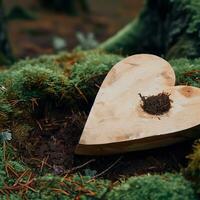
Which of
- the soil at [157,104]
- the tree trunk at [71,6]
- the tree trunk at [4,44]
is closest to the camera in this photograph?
the soil at [157,104]

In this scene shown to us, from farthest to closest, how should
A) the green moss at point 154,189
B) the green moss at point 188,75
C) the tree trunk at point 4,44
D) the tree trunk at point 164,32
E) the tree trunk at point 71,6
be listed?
the tree trunk at point 71,6, the tree trunk at point 4,44, the tree trunk at point 164,32, the green moss at point 188,75, the green moss at point 154,189

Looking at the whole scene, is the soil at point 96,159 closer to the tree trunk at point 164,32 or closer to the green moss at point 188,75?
the green moss at point 188,75

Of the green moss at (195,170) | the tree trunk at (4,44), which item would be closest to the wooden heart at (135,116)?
the green moss at (195,170)

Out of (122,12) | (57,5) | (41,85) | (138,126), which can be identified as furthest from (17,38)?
(138,126)

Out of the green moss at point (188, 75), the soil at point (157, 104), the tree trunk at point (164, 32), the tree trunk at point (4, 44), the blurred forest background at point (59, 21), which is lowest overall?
the blurred forest background at point (59, 21)

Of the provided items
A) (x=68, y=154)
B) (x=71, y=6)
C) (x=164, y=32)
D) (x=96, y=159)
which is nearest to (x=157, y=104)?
(x=96, y=159)

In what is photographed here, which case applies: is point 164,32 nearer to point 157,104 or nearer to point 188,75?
point 188,75

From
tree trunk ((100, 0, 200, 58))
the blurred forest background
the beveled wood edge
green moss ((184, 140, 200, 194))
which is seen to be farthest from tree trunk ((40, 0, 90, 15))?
green moss ((184, 140, 200, 194))
